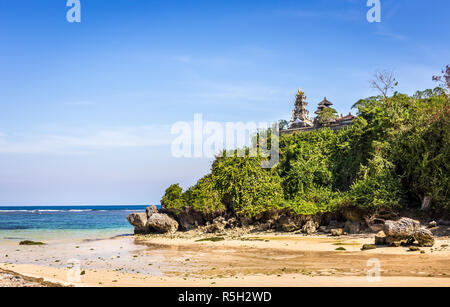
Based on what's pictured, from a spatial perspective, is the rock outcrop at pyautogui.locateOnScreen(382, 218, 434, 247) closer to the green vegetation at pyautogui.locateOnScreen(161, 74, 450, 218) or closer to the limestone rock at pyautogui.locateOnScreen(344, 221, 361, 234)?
the green vegetation at pyautogui.locateOnScreen(161, 74, 450, 218)

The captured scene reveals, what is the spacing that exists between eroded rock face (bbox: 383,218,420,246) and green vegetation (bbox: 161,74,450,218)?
603 centimetres

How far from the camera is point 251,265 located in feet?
48.4

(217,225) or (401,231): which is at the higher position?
(401,231)

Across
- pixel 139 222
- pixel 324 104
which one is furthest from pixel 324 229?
pixel 324 104

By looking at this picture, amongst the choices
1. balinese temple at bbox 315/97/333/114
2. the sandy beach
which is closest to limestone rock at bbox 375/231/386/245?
the sandy beach

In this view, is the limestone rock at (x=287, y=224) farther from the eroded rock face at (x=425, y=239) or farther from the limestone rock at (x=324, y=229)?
the eroded rock face at (x=425, y=239)

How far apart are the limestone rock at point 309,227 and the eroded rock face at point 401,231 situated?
28.2ft

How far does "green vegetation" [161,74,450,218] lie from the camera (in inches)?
943

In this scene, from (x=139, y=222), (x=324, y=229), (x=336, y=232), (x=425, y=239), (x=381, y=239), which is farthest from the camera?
(x=139, y=222)

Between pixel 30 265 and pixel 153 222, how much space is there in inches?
659

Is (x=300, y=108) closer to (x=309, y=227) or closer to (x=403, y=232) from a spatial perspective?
(x=309, y=227)

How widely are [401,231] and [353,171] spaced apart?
45.9 ft

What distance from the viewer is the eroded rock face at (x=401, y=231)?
17188 mm

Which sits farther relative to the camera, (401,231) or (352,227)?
(352,227)
